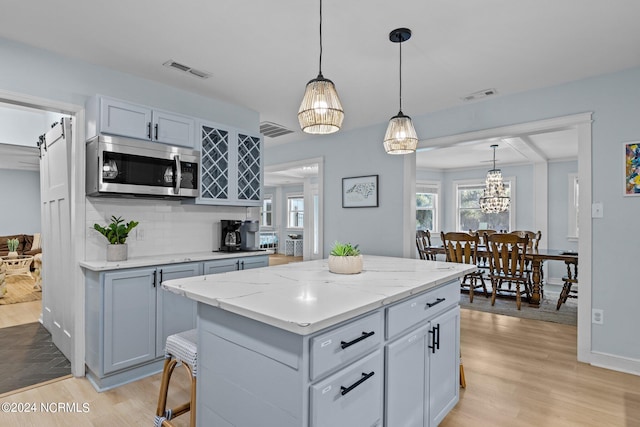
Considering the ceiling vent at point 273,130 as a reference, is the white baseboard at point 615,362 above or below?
below

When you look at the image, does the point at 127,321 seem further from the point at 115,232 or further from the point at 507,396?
the point at 507,396

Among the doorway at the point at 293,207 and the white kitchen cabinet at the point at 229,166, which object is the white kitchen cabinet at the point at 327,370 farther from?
the doorway at the point at 293,207

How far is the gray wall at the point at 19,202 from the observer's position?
787 cm

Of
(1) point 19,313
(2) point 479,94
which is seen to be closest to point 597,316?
(2) point 479,94

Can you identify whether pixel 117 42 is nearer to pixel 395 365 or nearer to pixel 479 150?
pixel 395 365

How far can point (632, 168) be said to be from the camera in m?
2.80

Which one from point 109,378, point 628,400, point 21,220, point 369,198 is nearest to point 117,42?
point 109,378

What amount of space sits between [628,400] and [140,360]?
11.6 ft

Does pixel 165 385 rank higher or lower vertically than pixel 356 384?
lower

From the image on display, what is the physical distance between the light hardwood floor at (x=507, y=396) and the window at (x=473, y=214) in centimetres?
492

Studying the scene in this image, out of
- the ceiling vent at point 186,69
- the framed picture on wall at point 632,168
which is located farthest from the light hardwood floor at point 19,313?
the framed picture on wall at point 632,168

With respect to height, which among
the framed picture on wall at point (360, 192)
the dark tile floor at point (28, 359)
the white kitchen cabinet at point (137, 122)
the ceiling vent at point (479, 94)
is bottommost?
the dark tile floor at point (28, 359)

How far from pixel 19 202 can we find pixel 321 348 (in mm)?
9911

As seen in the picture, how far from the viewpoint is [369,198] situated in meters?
4.47
